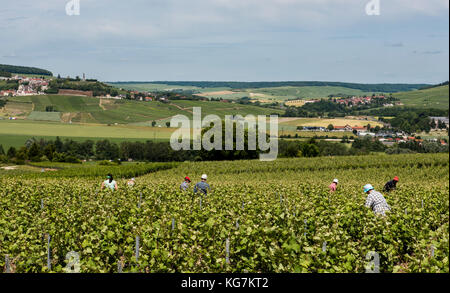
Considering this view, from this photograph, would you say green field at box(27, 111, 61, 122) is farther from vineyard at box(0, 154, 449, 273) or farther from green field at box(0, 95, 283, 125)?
vineyard at box(0, 154, 449, 273)

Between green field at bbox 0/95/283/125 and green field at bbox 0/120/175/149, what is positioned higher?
green field at bbox 0/95/283/125

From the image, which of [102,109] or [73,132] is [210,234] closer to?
[73,132]

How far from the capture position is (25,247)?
10.2 metres

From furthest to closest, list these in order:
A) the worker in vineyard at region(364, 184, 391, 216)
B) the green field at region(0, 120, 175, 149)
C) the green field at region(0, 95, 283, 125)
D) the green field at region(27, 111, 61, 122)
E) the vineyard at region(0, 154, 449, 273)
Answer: the green field at region(0, 95, 283, 125), the green field at region(27, 111, 61, 122), the green field at region(0, 120, 175, 149), the worker in vineyard at region(364, 184, 391, 216), the vineyard at region(0, 154, 449, 273)

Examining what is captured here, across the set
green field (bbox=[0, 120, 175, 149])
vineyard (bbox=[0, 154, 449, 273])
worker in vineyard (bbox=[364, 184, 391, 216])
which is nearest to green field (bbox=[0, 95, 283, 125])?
green field (bbox=[0, 120, 175, 149])

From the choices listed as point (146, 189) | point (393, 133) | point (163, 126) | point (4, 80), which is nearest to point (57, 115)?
→ point (163, 126)

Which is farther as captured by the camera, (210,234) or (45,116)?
(45,116)

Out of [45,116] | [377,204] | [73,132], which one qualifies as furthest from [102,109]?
[377,204]

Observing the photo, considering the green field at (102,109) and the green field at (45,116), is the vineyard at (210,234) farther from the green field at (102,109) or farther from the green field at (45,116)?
the green field at (102,109)

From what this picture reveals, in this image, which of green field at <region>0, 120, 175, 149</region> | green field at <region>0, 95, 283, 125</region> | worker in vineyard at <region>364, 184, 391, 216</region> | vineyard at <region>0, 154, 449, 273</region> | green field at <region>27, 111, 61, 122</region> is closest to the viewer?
vineyard at <region>0, 154, 449, 273</region>

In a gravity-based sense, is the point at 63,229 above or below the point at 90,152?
above

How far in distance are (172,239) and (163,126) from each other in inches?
5141

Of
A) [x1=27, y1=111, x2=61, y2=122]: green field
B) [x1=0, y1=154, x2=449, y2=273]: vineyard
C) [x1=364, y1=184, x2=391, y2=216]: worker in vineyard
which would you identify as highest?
[x1=364, y1=184, x2=391, y2=216]: worker in vineyard
